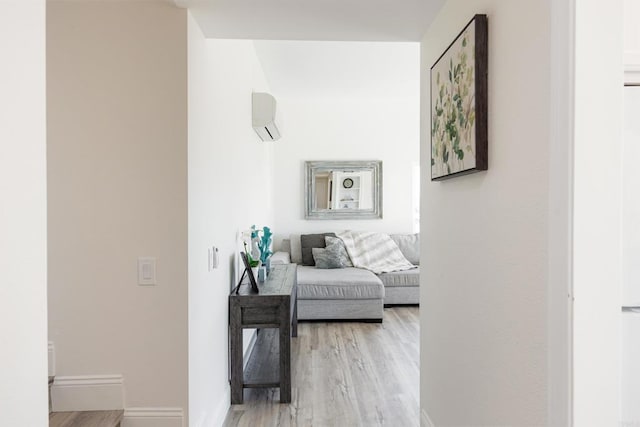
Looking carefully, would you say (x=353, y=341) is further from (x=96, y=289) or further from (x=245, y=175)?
(x=96, y=289)

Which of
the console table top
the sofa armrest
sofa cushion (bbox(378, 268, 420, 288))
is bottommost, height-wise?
sofa cushion (bbox(378, 268, 420, 288))

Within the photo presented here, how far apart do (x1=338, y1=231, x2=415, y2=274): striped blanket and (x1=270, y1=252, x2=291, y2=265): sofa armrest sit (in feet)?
2.60

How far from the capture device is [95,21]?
6.17ft

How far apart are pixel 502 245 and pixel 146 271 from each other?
150cm

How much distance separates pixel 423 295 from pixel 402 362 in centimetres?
143

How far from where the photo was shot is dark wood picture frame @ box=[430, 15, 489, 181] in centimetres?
138

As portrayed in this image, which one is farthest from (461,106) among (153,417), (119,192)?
(153,417)

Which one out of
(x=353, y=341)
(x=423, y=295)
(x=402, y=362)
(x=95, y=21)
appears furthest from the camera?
(x=353, y=341)

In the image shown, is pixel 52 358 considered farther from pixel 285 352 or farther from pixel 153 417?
pixel 285 352

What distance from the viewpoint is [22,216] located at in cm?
85
